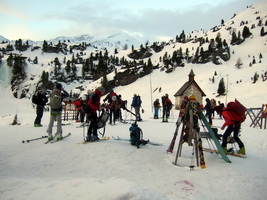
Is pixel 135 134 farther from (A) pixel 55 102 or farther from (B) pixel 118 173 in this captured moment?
(A) pixel 55 102

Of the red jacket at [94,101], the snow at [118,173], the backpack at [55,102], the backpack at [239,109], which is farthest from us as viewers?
the backpack at [55,102]

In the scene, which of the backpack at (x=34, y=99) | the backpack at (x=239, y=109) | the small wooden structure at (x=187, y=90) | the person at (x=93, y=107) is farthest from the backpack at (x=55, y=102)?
the small wooden structure at (x=187, y=90)

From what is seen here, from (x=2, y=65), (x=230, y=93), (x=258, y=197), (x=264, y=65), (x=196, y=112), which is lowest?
(x=258, y=197)

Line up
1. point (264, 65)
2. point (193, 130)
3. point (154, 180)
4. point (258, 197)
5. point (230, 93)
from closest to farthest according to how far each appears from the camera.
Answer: point (258, 197)
point (154, 180)
point (193, 130)
point (230, 93)
point (264, 65)

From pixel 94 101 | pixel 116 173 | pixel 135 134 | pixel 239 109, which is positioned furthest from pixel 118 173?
pixel 239 109

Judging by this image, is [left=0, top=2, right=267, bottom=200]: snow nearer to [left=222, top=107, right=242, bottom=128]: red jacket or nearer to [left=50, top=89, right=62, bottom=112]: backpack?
[left=222, top=107, right=242, bottom=128]: red jacket

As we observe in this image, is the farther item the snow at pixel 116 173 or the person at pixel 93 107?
the person at pixel 93 107

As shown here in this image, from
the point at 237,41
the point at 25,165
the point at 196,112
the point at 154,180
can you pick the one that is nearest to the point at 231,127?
the point at 196,112

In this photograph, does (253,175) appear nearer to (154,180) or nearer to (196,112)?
(196,112)

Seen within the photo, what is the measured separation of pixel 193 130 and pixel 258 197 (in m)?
2.26

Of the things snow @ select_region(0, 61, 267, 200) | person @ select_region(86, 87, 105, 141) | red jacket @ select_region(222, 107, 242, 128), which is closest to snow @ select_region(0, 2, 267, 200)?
snow @ select_region(0, 61, 267, 200)

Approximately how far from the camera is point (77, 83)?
99812 millimetres

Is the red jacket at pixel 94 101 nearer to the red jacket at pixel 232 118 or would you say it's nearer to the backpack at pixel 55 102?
the backpack at pixel 55 102

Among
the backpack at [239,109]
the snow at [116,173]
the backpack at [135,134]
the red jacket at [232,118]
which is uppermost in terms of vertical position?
the backpack at [239,109]
